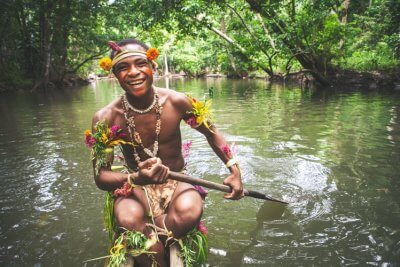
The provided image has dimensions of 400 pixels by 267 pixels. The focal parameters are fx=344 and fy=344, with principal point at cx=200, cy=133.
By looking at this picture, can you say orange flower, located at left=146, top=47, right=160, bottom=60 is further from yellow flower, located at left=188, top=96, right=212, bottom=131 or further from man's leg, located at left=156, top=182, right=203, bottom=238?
man's leg, located at left=156, top=182, right=203, bottom=238

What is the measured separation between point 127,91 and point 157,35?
19.2 m

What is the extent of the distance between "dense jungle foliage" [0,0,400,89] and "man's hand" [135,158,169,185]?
12.9 metres

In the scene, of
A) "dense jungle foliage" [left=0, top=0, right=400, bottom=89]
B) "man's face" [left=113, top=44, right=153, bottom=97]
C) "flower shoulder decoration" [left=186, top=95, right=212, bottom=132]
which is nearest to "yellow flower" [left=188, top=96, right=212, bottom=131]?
"flower shoulder decoration" [left=186, top=95, right=212, bottom=132]

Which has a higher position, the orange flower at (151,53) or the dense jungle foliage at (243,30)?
the dense jungle foliage at (243,30)

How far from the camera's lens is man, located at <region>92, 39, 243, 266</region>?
91.2 inches

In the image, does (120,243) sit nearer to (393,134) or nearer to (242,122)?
(393,134)

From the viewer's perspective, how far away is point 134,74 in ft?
8.25

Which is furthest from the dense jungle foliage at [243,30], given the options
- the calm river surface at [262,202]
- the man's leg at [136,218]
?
the man's leg at [136,218]

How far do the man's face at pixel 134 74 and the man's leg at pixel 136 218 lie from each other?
768 millimetres

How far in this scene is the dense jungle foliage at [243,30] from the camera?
1457 centimetres

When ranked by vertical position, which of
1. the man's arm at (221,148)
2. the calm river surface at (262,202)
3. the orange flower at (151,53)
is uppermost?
the orange flower at (151,53)

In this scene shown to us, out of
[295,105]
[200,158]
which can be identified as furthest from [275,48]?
[200,158]

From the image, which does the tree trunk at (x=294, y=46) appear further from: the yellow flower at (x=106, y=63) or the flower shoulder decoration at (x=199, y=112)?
the yellow flower at (x=106, y=63)

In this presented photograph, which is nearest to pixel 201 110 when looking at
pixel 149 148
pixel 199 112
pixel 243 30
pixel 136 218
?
pixel 199 112
